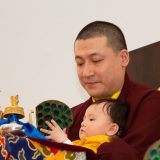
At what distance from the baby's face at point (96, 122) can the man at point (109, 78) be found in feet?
0.18

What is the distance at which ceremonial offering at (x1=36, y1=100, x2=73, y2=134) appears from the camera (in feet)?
3.61

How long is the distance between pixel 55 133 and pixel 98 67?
0.31 m

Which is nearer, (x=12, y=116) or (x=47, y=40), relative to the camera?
(x=12, y=116)

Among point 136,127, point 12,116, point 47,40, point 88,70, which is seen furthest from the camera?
point 47,40

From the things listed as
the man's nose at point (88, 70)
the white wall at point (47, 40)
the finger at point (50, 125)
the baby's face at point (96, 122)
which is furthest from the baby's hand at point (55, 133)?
the white wall at point (47, 40)

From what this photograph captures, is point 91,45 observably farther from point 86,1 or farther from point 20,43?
point 20,43

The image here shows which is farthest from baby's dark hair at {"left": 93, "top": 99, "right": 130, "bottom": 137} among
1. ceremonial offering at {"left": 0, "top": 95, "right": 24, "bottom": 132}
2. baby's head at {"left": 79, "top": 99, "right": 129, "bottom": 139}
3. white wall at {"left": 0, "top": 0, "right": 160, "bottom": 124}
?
white wall at {"left": 0, "top": 0, "right": 160, "bottom": 124}

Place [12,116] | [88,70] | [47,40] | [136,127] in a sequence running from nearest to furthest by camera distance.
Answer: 1. [12,116]
2. [136,127]
3. [88,70]
4. [47,40]

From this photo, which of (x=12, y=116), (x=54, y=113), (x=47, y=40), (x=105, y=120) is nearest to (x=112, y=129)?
(x=105, y=120)

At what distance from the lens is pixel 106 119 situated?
120 cm

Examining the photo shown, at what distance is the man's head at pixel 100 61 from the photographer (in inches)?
51.6

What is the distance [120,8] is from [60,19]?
0.34 meters

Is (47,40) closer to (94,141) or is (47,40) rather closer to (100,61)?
(100,61)

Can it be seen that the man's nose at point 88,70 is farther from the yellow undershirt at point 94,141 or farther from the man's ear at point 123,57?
the yellow undershirt at point 94,141
